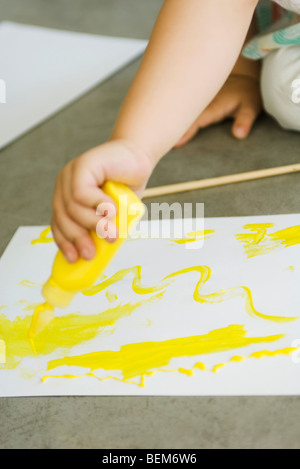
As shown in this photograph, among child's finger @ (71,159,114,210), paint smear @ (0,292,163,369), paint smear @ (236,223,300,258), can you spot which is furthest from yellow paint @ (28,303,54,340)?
paint smear @ (236,223,300,258)

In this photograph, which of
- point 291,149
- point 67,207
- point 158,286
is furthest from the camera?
point 291,149

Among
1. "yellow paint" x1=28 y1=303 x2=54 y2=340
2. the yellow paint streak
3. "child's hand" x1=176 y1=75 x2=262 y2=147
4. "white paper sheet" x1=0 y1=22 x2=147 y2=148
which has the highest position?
"white paper sheet" x1=0 y1=22 x2=147 y2=148

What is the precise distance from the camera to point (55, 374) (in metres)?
0.60

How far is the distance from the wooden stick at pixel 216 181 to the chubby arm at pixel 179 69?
19 centimetres

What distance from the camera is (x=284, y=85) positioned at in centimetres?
91

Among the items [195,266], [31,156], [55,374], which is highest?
[31,156]

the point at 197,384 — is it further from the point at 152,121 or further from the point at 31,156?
the point at 31,156

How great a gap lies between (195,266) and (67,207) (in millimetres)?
201

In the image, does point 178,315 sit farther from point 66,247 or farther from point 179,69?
point 179,69

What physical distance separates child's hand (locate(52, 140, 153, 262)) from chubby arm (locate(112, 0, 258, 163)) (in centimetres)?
5

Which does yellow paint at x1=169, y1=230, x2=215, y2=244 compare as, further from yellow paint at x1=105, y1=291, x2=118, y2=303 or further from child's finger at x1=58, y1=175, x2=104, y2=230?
child's finger at x1=58, y1=175, x2=104, y2=230

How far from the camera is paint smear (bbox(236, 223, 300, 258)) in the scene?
71 centimetres

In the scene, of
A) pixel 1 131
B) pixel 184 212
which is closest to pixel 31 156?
pixel 1 131

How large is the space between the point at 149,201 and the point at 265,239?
200 mm
